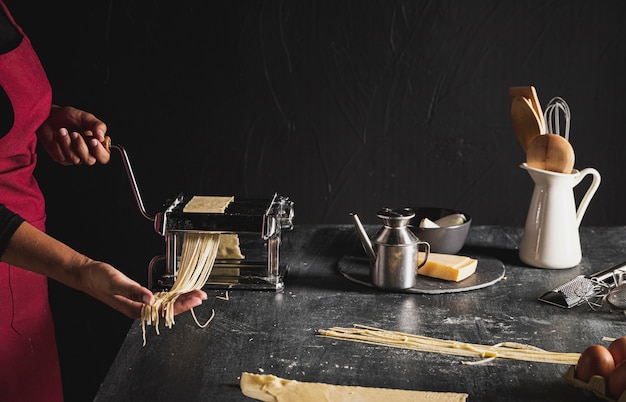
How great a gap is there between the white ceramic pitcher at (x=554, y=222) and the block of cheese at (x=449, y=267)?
187 millimetres

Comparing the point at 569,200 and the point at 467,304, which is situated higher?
the point at 569,200

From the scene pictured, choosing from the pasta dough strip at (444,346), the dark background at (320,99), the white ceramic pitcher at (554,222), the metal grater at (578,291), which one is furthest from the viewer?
the dark background at (320,99)

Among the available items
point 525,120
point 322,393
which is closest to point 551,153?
point 525,120

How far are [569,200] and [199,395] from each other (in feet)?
3.52

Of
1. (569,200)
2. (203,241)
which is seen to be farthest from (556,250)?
(203,241)

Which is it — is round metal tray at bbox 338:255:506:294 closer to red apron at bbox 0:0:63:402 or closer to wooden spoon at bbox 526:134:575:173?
wooden spoon at bbox 526:134:575:173

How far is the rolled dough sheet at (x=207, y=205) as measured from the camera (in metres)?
1.69

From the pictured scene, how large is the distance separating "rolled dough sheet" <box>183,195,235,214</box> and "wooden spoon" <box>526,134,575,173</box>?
73 centimetres

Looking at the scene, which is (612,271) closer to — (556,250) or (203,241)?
(556,250)

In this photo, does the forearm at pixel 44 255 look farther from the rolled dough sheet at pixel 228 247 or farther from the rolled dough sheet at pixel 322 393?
the rolled dough sheet at pixel 228 247

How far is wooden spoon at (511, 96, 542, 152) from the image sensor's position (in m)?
1.87

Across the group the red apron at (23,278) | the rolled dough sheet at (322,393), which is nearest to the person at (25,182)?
the red apron at (23,278)

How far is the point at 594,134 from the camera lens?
2.82 metres

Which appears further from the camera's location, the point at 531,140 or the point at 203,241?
the point at 531,140
